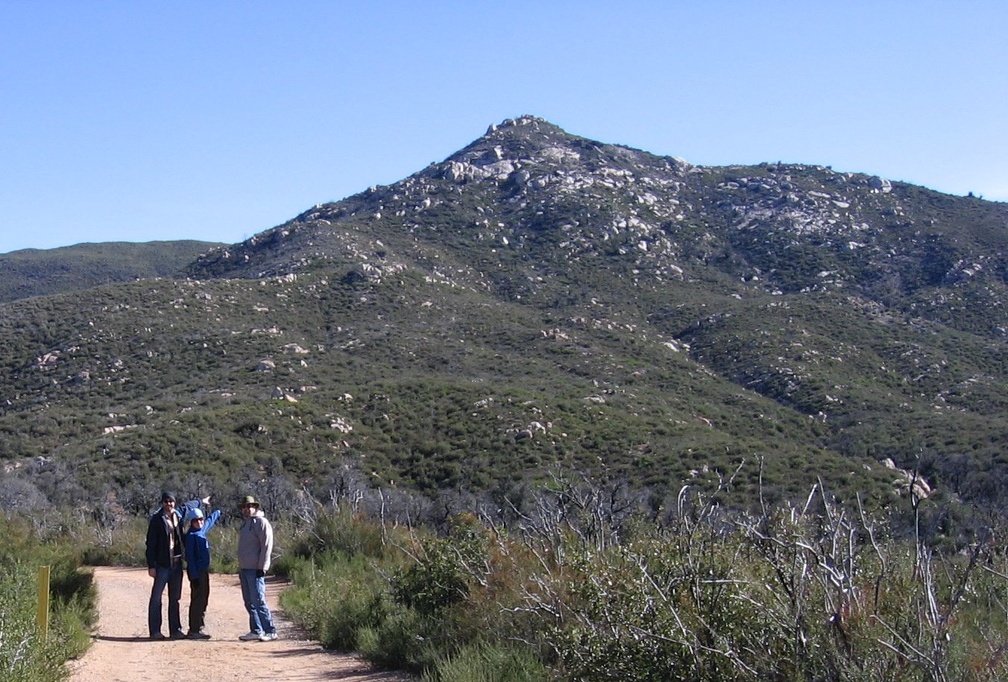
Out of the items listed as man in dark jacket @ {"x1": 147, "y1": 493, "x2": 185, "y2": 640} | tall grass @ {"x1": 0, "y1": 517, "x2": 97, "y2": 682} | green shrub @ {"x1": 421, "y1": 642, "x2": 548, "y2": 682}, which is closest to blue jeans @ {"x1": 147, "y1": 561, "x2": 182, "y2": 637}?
man in dark jacket @ {"x1": 147, "y1": 493, "x2": 185, "y2": 640}

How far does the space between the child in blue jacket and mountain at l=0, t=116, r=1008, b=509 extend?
6.64m

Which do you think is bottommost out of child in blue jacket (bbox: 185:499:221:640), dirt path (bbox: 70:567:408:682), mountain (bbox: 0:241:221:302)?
dirt path (bbox: 70:567:408:682)

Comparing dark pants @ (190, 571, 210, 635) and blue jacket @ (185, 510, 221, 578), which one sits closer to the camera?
dark pants @ (190, 571, 210, 635)

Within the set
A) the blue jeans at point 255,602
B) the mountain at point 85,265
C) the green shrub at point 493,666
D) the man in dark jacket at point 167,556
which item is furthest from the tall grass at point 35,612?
the mountain at point 85,265

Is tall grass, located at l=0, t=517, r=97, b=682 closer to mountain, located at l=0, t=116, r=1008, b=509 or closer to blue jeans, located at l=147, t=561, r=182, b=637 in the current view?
blue jeans, located at l=147, t=561, r=182, b=637

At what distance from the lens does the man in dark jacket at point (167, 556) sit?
1011cm

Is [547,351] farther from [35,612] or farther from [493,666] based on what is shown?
[493,666]

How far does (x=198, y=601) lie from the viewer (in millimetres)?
10297

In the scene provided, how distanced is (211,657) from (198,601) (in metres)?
1.43

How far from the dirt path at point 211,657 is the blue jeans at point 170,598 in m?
0.21

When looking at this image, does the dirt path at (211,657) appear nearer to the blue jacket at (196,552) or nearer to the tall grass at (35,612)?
the tall grass at (35,612)

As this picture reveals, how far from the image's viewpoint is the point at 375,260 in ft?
181

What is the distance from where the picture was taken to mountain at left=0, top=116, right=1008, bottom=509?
28.7m

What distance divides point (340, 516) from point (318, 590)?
3618mm
